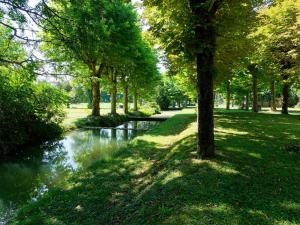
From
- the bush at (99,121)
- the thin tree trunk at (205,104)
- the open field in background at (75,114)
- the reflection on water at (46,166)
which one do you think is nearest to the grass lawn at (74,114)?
the open field in background at (75,114)

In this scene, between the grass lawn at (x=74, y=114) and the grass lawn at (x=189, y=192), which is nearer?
the grass lawn at (x=189, y=192)

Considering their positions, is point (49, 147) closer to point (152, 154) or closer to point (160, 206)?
point (152, 154)

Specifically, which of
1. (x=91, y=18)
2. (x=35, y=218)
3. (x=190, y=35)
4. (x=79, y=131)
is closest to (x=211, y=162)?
(x=190, y=35)

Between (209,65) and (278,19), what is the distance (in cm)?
1682

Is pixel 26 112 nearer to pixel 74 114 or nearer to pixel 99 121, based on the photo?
pixel 99 121

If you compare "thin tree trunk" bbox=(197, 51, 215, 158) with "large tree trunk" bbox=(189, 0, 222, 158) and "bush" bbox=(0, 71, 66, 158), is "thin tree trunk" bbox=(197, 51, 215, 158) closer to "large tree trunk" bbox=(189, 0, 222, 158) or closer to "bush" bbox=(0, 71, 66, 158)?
"large tree trunk" bbox=(189, 0, 222, 158)

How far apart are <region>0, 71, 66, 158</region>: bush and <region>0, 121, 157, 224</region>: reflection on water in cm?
97

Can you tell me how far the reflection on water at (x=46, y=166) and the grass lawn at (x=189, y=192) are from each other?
4.23 feet

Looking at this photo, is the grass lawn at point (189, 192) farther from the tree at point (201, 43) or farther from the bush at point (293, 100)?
the bush at point (293, 100)

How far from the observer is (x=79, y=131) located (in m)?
22.4

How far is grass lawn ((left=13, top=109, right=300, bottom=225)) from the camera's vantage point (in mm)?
5270

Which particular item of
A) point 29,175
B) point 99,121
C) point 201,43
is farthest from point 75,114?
point 201,43

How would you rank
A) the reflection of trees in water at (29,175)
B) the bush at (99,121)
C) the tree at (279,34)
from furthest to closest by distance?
1. the bush at (99,121)
2. the tree at (279,34)
3. the reflection of trees in water at (29,175)

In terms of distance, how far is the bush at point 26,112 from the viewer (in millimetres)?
14305
